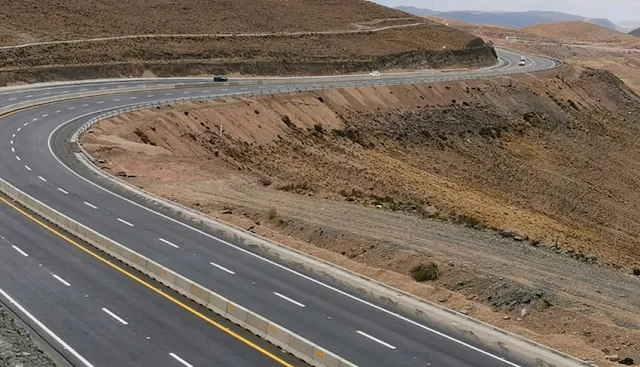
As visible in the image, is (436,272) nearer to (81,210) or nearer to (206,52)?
(81,210)

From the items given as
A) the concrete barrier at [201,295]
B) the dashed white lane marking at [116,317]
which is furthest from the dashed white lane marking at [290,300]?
the dashed white lane marking at [116,317]

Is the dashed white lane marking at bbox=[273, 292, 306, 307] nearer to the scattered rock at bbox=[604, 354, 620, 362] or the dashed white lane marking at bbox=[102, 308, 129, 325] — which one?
the dashed white lane marking at bbox=[102, 308, 129, 325]

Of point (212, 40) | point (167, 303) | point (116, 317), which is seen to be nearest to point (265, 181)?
point (167, 303)

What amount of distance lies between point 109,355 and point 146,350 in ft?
3.24

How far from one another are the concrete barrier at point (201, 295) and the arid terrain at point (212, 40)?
1843 inches

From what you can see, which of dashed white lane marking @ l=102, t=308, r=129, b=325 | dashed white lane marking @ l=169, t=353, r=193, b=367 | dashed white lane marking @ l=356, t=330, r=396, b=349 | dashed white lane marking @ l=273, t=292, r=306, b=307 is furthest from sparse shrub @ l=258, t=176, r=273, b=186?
dashed white lane marking @ l=169, t=353, r=193, b=367

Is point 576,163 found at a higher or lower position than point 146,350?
lower

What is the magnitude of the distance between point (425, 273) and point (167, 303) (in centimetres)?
959

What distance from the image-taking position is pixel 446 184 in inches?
2266

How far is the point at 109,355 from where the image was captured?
826 inches

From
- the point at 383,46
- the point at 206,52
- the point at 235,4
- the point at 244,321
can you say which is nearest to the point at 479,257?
the point at 244,321

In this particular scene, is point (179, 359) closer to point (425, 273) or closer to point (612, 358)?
point (425, 273)

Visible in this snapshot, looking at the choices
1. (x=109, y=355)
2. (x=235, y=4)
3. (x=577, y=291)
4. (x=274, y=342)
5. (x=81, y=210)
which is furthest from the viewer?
(x=235, y=4)

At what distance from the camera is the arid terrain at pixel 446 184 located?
27906 millimetres
